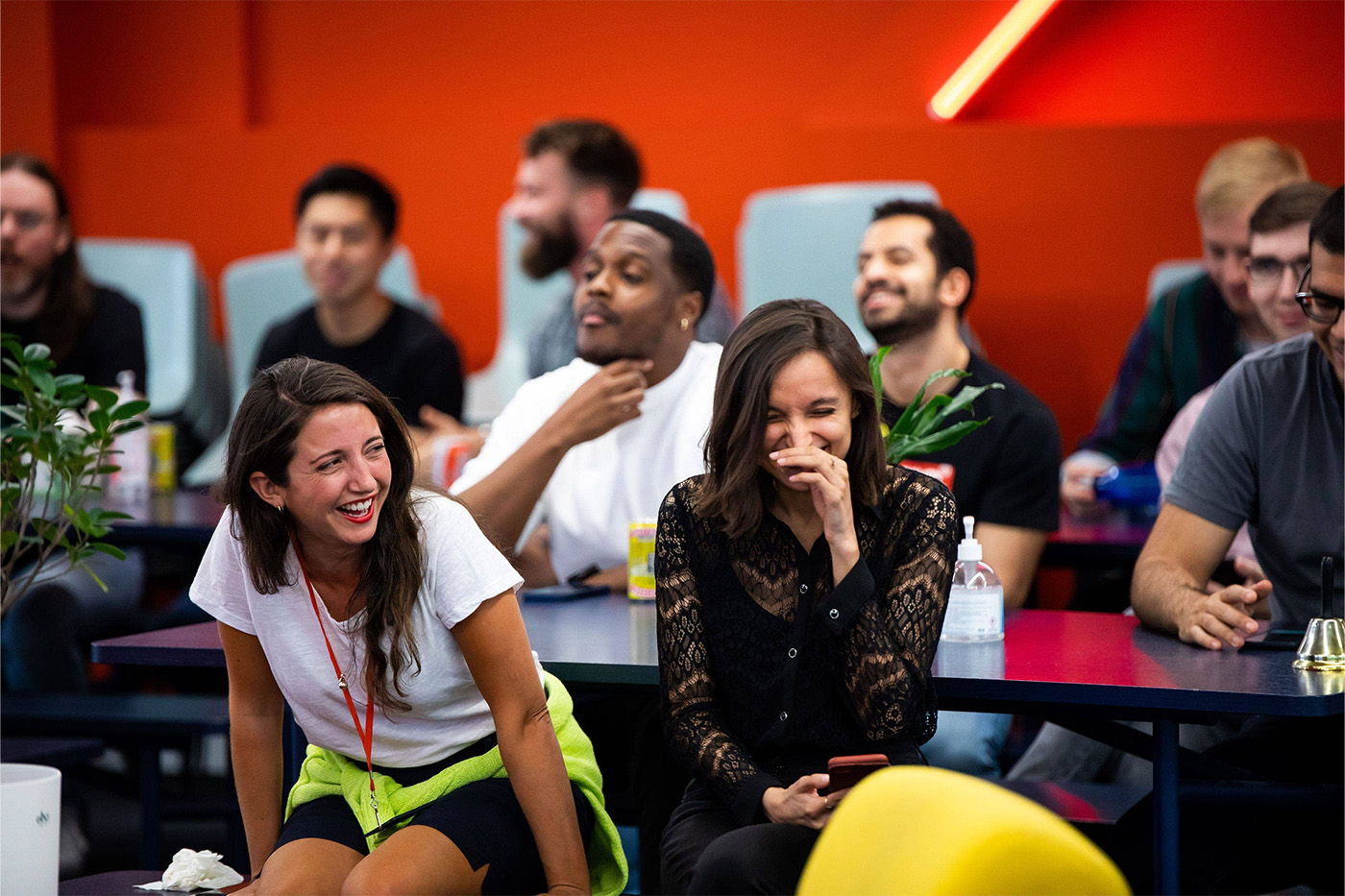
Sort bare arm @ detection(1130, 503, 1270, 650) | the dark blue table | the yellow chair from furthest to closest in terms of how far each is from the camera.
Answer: bare arm @ detection(1130, 503, 1270, 650), the dark blue table, the yellow chair

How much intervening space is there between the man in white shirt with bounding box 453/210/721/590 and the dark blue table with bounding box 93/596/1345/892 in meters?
0.51

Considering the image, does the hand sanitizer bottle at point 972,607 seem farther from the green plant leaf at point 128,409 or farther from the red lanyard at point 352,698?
the green plant leaf at point 128,409

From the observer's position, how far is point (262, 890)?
1867 mm

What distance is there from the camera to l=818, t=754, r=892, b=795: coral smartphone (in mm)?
1771

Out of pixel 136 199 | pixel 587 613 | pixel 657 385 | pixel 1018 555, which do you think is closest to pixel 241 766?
pixel 587 613

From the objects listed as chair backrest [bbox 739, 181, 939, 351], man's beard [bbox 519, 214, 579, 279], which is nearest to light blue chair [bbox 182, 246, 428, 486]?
man's beard [bbox 519, 214, 579, 279]

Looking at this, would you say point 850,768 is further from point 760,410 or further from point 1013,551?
point 1013,551

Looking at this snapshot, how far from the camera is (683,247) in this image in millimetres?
3102

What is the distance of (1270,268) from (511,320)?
2.64 m

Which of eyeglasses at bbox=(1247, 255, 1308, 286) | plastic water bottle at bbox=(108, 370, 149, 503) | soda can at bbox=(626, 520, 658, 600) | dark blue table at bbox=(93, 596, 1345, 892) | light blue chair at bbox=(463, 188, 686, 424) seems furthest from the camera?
light blue chair at bbox=(463, 188, 686, 424)

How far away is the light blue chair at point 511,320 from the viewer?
16.2 ft

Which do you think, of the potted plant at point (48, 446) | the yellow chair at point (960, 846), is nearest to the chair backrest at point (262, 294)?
the potted plant at point (48, 446)

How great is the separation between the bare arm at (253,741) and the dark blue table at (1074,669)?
195 mm

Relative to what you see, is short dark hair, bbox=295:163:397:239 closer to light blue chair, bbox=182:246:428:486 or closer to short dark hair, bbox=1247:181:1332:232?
light blue chair, bbox=182:246:428:486
